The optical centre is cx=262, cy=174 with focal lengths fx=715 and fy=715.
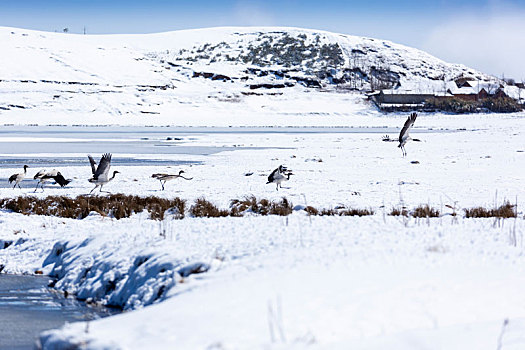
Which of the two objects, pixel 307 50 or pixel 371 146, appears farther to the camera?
pixel 307 50

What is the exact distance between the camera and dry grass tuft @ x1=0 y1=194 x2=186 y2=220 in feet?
53.8

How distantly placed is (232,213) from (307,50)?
15407cm

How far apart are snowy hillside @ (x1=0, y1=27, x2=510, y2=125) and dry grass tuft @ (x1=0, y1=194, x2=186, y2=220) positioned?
186 ft

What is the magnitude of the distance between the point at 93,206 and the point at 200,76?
98.9 metres

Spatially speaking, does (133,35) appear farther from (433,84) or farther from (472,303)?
(472,303)

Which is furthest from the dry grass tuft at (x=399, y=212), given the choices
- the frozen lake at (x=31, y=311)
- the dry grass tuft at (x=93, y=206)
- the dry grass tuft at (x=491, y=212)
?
the frozen lake at (x=31, y=311)

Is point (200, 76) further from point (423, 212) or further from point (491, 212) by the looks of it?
point (491, 212)

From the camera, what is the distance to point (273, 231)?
10.6 metres

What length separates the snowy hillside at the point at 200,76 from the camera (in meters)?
80.5

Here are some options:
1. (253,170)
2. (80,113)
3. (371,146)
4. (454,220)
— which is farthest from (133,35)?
(454,220)

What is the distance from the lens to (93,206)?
1673cm

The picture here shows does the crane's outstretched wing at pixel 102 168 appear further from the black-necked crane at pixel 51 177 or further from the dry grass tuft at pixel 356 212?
the dry grass tuft at pixel 356 212

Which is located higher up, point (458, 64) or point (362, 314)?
point (458, 64)

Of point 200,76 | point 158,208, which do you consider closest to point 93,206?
point 158,208
